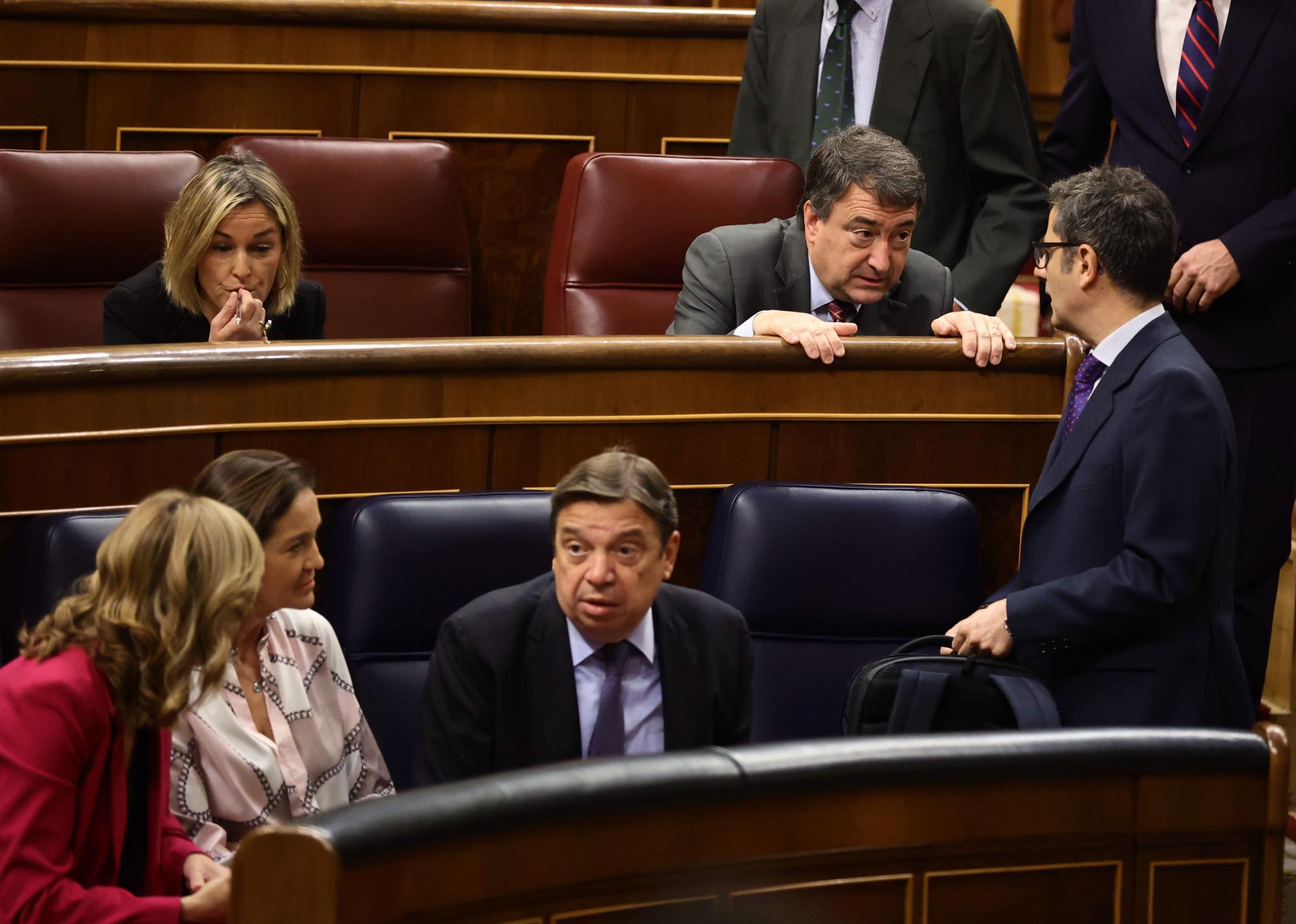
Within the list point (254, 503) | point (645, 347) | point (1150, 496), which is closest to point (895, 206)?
point (645, 347)

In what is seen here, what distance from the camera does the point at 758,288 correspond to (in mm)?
1780

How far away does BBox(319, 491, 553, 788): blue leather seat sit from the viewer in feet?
4.46

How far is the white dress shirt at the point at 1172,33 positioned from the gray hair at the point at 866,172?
300 mm

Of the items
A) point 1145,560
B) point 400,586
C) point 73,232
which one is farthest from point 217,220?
point 1145,560

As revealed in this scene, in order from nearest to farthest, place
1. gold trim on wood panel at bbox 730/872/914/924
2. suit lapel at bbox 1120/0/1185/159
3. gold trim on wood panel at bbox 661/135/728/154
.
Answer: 1. gold trim on wood panel at bbox 730/872/914/924
2. suit lapel at bbox 1120/0/1185/159
3. gold trim on wood panel at bbox 661/135/728/154

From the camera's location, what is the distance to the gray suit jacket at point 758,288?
177cm

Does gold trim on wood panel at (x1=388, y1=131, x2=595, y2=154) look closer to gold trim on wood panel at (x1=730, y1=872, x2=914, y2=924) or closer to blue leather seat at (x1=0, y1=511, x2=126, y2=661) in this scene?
blue leather seat at (x1=0, y1=511, x2=126, y2=661)

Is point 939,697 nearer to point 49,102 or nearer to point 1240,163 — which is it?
point 1240,163

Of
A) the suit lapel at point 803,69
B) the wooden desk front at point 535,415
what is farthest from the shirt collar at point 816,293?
the suit lapel at point 803,69

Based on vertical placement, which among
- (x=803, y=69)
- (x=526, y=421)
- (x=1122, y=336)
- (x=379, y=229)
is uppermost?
(x=803, y=69)

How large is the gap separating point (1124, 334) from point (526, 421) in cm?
55

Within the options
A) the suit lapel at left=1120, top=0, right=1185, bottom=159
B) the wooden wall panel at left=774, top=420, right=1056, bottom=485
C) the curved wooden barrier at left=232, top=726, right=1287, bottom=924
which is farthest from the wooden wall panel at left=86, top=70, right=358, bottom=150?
the curved wooden barrier at left=232, top=726, right=1287, bottom=924

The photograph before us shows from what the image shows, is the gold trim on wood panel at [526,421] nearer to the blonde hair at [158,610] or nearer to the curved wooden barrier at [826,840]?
the blonde hair at [158,610]

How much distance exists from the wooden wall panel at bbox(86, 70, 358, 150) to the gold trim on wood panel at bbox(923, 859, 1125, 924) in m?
1.60
